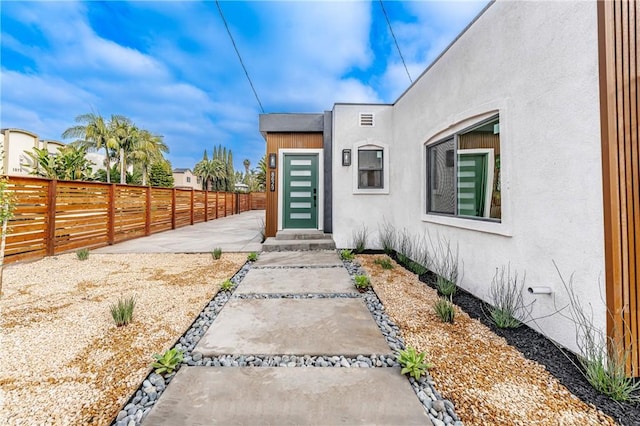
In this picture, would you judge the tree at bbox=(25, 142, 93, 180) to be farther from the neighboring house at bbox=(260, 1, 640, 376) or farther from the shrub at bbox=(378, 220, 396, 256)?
the neighboring house at bbox=(260, 1, 640, 376)

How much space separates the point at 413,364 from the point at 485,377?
1.74 ft

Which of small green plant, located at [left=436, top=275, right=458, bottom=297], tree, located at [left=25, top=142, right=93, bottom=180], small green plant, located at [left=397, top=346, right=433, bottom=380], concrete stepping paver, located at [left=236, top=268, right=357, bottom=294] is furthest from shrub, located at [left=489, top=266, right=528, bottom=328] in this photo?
tree, located at [left=25, top=142, right=93, bottom=180]

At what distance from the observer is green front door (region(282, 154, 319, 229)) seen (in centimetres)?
722

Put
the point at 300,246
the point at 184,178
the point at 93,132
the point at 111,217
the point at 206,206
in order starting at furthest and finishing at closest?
1. the point at 184,178
2. the point at 93,132
3. the point at 206,206
4. the point at 111,217
5. the point at 300,246

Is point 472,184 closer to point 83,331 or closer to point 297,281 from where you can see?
point 297,281

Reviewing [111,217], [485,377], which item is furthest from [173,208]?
[485,377]

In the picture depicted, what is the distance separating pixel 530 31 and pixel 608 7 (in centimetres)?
68

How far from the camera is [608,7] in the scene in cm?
184

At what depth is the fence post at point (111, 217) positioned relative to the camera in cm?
706

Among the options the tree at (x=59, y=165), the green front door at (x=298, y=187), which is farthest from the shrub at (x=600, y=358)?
the tree at (x=59, y=165)

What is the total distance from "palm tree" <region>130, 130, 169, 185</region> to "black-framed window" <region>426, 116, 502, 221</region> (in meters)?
25.6

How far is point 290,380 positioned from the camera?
5.97 feet

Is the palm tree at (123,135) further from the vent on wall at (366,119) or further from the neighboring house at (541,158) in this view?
→ the neighboring house at (541,158)

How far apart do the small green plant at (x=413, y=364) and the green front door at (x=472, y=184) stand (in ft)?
7.14
